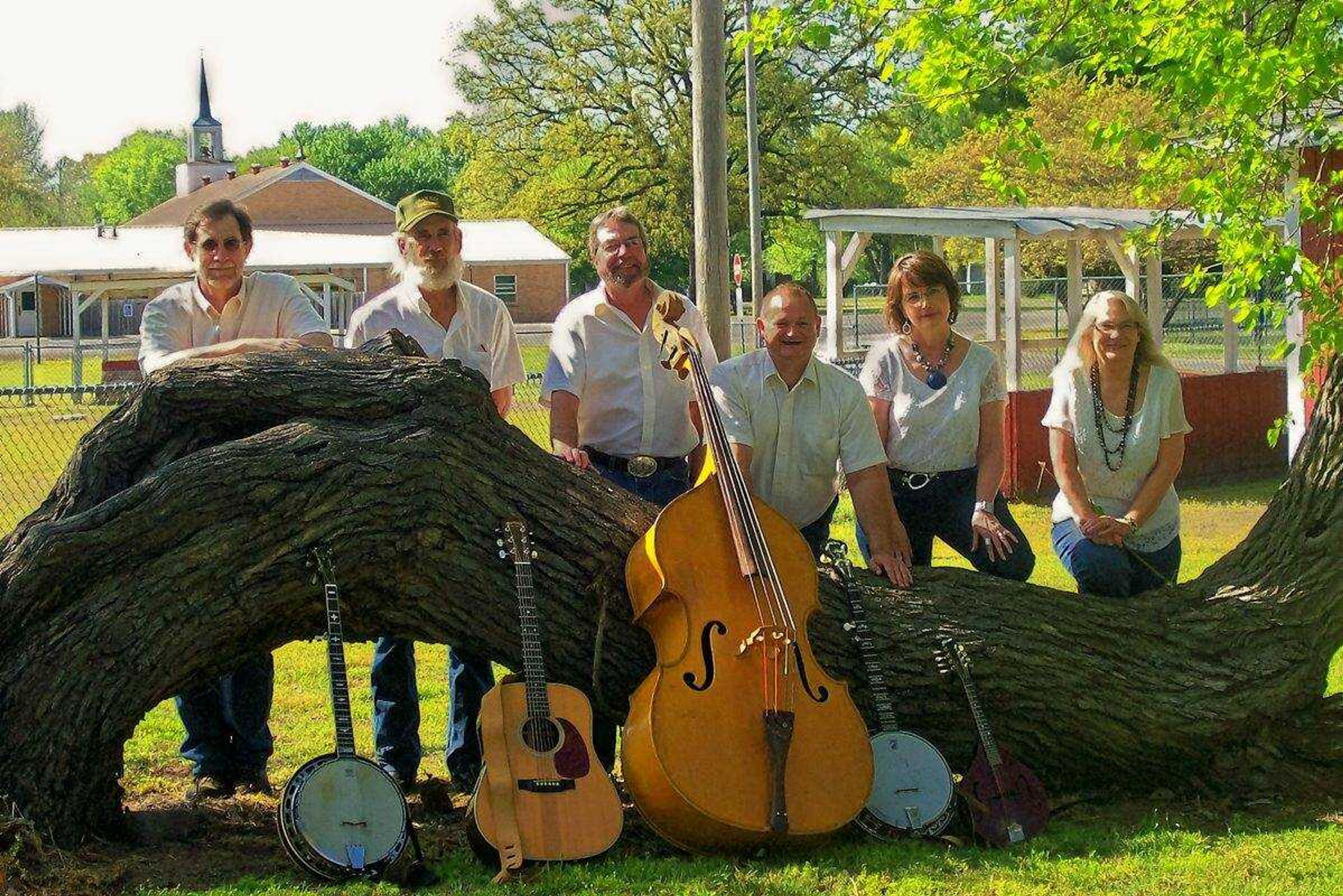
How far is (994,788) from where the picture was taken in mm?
5129

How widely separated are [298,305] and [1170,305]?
26401 mm

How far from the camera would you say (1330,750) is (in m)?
5.55

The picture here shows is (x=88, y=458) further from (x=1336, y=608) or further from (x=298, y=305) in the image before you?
(x=1336, y=608)

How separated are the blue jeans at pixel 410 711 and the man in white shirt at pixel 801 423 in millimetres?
1275

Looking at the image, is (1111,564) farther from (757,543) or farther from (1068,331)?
(1068,331)

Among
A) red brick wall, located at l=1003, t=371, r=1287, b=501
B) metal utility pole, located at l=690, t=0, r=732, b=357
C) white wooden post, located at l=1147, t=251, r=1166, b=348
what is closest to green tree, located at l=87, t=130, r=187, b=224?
white wooden post, located at l=1147, t=251, r=1166, b=348

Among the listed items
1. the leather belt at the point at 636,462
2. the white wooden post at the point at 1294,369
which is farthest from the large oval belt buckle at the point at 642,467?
the white wooden post at the point at 1294,369

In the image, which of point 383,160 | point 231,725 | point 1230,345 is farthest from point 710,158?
point 383,160

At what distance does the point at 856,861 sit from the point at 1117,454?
213 cm

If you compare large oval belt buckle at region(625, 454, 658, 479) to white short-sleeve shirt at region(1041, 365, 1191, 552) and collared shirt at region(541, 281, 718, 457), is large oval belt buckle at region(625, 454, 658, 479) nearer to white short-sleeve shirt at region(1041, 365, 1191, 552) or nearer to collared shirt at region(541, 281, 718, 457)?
collared shirt at region(541, 281, 718, 457)

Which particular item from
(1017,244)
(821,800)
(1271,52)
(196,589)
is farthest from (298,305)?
(1017,244)

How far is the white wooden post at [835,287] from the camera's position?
56.9 feet

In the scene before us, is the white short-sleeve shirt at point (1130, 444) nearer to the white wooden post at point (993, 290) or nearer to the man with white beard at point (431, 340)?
the man with white beard at point (431, 340)

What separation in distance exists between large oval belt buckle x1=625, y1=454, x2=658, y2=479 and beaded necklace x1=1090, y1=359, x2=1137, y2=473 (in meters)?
1.73
